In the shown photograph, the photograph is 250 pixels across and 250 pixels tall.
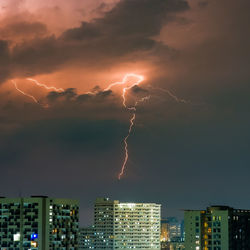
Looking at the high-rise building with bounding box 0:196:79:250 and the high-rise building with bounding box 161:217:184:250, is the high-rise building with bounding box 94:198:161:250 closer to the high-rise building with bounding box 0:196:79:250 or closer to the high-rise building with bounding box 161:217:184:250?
the high-rise building with bounding box 161:217:184:250

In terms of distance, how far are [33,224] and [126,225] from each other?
217 feet

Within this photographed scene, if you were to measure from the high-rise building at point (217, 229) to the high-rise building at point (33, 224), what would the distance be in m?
12.5

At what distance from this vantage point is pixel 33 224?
7900 cm

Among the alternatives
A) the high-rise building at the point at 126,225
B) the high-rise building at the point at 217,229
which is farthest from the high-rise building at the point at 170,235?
the high-rise building at the point at 217,229

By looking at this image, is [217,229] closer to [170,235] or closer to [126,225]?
[126,225]

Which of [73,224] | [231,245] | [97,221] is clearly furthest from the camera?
[97,221]

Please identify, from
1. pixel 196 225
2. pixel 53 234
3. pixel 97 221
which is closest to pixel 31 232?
pixel 53 234

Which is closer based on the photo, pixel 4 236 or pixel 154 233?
pixel 4 236

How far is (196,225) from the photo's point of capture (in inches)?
3078

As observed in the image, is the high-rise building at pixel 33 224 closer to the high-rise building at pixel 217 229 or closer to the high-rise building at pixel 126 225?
the high-rise building at pixel 217 229

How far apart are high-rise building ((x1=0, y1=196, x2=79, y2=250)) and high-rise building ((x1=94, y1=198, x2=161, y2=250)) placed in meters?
59.2

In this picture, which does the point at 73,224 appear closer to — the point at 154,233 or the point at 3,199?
the point at 3,199

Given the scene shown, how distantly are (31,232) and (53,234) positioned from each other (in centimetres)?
221

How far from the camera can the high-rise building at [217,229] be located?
251 feet
